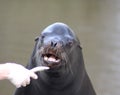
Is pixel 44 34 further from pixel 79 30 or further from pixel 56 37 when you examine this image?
pixel 79 30

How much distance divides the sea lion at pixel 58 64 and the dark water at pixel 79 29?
2.20 meters

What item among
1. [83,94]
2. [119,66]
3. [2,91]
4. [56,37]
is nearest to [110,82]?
[119,66]

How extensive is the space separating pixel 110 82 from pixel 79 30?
598mm

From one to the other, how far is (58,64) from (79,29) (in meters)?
2.82

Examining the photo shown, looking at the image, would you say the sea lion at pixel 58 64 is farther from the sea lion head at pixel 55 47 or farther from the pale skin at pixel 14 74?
the pale skin at pixel 14 74

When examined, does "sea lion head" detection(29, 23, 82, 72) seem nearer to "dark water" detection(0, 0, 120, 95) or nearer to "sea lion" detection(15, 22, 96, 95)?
"sea lion" detection(15, 22, 96, 95)

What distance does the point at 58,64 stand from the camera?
1.70 meters

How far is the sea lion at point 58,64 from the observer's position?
1699 mm

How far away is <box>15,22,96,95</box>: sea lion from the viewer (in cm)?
170

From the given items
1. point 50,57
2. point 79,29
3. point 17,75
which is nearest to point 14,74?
point 17,75

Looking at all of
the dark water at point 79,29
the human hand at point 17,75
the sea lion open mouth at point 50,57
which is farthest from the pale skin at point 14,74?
the dark water at point 79,29

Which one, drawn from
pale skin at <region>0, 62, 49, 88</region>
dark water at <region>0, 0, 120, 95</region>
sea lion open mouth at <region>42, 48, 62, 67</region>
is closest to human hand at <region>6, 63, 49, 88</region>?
pale skin at <region>0, 62, 49, 88</region>

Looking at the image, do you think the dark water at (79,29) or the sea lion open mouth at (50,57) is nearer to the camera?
the sea lion open mouth at (50,57)

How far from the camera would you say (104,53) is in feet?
14.4
